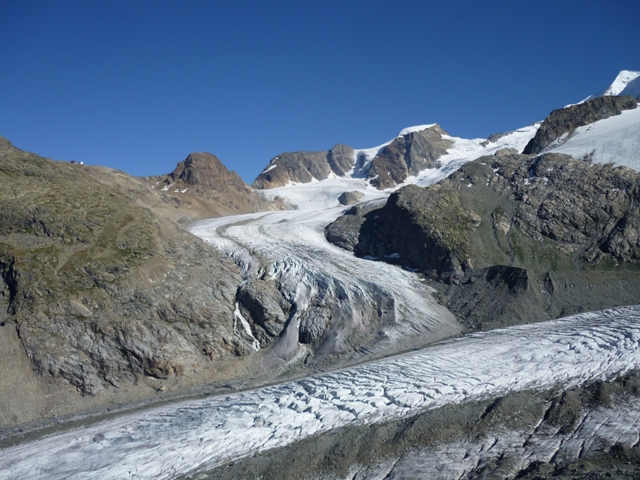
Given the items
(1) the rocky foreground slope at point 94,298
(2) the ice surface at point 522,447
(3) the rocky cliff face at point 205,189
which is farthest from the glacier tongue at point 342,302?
(3) the rocky cliff face at point 205,189

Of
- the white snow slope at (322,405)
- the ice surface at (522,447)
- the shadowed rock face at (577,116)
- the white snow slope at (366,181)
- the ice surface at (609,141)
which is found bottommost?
the ice surface at (522,447)

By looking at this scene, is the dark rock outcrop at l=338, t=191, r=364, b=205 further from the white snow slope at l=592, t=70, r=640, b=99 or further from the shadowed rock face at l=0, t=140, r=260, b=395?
the white snow slope at l=592, t=70, r=640, b=99

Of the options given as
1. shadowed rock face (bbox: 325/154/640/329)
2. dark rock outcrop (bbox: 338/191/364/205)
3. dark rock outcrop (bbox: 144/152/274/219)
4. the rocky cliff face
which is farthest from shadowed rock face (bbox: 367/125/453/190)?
shadowed rock face (bbox: 325/154/640/329)

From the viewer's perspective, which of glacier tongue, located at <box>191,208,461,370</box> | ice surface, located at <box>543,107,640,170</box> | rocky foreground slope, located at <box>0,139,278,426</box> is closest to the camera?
rocky foreground slope, located at <box>0,139,278,426</box>

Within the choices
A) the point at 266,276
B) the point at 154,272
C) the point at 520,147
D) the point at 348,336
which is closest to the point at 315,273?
the point at 266,276

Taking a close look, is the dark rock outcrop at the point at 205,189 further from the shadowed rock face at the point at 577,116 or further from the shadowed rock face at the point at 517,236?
the shadowed rock face at the point at 577,116

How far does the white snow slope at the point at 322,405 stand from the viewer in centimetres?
1605

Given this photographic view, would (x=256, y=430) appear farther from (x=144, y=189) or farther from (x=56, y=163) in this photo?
(x=144, y=189)

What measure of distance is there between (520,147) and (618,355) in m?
85.3

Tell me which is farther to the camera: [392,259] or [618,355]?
[392,259]

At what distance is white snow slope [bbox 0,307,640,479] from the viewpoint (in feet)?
52.6

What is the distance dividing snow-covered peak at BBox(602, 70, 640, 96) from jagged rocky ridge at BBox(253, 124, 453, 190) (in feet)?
136

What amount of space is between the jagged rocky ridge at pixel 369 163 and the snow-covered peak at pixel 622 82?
136ft

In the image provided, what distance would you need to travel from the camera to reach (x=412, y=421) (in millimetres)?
16625
